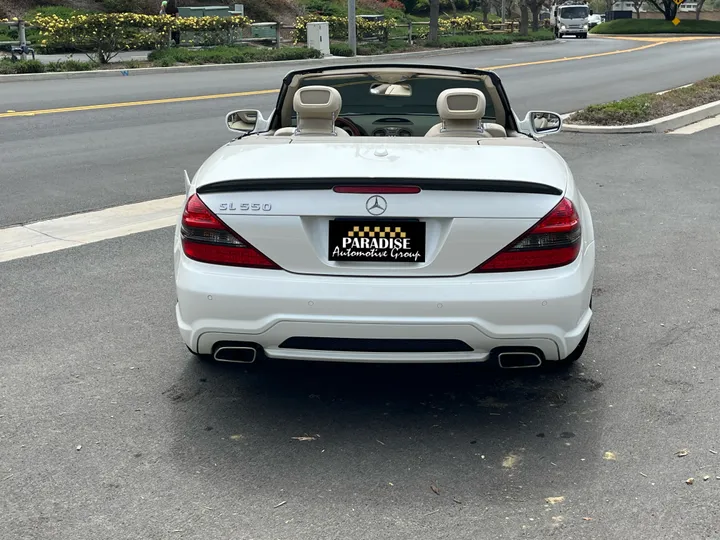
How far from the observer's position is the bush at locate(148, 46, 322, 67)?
28203 millimetres

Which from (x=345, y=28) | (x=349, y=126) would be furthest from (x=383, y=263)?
(x=345, y=28)

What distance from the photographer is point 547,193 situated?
12.8 ft

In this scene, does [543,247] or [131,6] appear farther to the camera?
[131,6]

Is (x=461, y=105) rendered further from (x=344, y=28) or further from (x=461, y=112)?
(x=344, y=28)

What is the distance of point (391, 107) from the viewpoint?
662 centimetres

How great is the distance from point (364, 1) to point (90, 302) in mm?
58515

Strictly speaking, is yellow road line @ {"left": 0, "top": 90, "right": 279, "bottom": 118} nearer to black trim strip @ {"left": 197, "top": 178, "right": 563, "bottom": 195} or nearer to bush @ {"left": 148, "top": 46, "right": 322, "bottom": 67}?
bush @ {"left": 148, "top": 46, "right": 322, "bottom": 67}

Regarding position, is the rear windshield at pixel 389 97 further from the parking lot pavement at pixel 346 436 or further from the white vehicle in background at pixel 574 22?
the white vehicle in background at pixel 574 22

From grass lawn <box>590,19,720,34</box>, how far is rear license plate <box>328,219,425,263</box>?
69.5 meters

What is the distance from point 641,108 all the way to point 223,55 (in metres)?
17.2

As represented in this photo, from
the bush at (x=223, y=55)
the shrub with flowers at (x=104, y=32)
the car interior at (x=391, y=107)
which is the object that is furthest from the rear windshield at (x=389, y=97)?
the shrub with flowers at (x=104, y=32)

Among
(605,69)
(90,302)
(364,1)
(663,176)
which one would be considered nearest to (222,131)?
(663,176)

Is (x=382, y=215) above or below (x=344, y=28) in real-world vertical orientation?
above

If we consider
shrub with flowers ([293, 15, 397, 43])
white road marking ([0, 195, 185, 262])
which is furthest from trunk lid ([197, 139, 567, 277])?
shrub with flowers ([293, 15, 397, 43])
